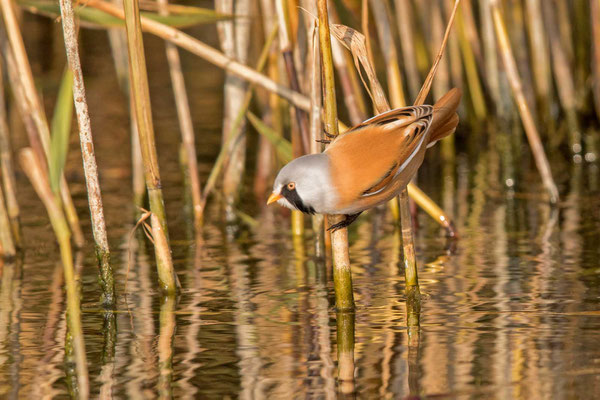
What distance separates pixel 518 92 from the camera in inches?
187

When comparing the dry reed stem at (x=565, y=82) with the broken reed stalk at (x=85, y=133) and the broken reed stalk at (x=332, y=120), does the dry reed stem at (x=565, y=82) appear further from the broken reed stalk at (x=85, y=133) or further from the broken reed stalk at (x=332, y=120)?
the broken reed stalk at (x=85, y=133)

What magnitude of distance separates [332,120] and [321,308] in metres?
0.72

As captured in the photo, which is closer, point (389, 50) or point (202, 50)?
point (202, 50)

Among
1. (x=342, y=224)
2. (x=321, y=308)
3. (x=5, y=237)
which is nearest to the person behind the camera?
(x=342, y=224)

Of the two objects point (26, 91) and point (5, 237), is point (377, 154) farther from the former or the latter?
point (5, 237)

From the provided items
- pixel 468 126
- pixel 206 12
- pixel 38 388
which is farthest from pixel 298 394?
pixel 468 126

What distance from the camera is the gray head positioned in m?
2.78

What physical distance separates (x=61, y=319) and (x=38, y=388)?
0.73 meters

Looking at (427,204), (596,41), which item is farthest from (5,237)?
(596,41)

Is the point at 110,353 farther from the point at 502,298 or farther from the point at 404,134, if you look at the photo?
the point at 502,298

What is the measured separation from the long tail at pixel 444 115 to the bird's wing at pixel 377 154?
77mm

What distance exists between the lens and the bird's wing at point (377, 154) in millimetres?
2816

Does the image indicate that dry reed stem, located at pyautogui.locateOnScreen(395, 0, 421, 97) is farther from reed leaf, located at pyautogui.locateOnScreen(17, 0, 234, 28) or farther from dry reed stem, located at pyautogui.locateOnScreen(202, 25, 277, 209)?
reed leaf, located at pyautogui.locateOnScreen(17, 0, 234, 28)

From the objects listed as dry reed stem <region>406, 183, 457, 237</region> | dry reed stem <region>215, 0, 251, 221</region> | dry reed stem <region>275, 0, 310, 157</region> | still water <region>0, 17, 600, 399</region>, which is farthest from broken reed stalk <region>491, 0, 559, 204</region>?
dry reed stem <region>215, 0, 251, 221</region>
